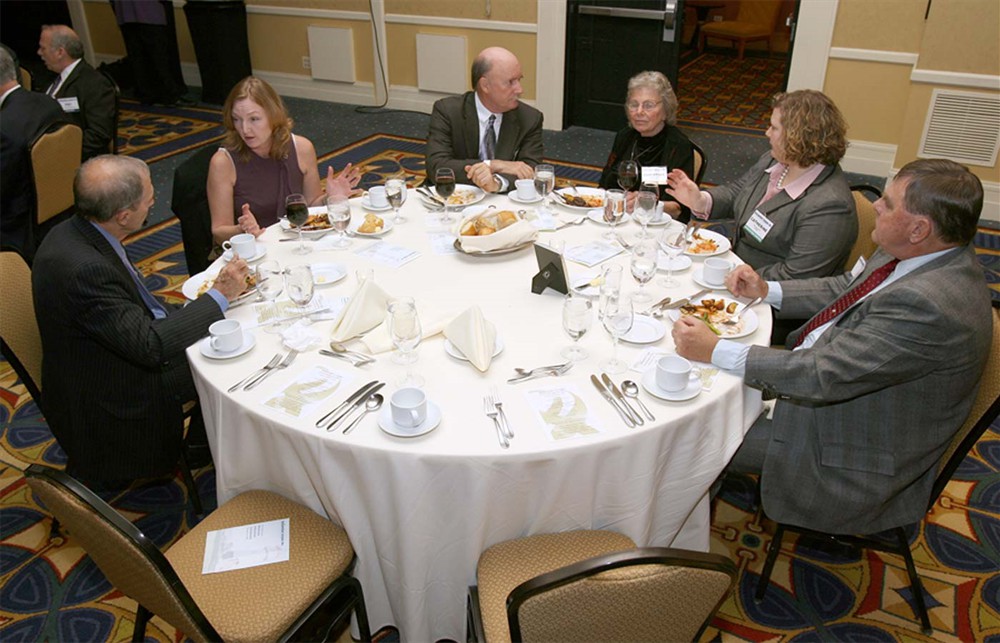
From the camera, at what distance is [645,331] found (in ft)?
6.98

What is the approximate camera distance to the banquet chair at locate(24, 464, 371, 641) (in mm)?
1410

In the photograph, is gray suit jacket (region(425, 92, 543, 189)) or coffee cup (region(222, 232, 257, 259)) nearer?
coffee cup (region(222, 232, 257, 259))

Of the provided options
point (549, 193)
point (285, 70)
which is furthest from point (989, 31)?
point (285, 70)

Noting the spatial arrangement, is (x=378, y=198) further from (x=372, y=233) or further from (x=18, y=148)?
(x=18, y=148)

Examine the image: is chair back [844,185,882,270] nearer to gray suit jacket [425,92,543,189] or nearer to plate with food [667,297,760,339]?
plate with food [667,297,760,339]

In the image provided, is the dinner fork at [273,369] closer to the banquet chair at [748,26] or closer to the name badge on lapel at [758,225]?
the name badge on lapel at [758,225]

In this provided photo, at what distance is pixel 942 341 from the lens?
180 cm

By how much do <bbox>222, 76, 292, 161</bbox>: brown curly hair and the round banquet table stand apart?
1395 mm

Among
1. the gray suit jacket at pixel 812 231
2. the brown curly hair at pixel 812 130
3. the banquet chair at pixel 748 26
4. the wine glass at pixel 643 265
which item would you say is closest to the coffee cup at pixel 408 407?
the wine glass at pixel 643 265

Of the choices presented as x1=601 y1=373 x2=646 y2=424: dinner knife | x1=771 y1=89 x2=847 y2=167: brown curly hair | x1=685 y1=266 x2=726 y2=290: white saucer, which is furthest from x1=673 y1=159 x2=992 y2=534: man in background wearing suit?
x1=771 y1=89 x2=847 y2=167: brown curly hair

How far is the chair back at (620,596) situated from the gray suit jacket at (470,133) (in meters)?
2.79

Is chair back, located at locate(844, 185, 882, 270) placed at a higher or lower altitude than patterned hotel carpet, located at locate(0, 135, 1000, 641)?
higher

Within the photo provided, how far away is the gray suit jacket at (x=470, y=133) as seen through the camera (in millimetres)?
3799

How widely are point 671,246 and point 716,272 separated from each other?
292 mm
